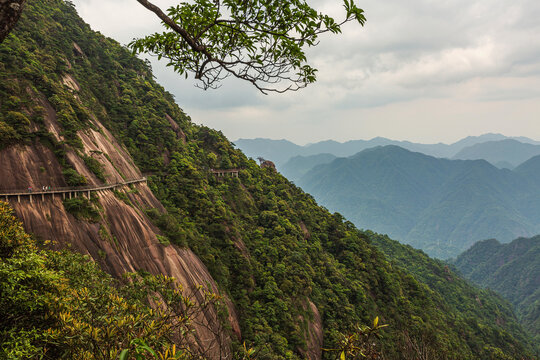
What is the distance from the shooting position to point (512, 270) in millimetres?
155375

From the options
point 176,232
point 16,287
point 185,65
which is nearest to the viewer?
point 185,65

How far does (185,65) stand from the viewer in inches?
231

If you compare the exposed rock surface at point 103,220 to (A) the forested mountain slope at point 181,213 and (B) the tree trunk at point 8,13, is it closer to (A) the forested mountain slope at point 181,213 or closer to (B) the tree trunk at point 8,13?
(A) the forested mountain slope at point 181,213

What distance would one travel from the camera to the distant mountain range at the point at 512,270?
127000mm

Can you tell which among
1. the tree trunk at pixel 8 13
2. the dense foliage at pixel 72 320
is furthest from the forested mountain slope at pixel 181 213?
the tree trunk at pixel 8 13

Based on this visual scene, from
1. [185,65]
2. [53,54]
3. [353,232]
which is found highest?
[53,54]

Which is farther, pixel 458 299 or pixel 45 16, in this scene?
pixel 458 299

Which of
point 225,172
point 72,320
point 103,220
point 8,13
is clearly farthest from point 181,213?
point 8,13

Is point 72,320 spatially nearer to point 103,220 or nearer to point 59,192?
point 103,220

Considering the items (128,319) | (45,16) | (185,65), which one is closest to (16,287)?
(128,319)

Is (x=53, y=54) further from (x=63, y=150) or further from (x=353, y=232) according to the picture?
(x=353, y=232)

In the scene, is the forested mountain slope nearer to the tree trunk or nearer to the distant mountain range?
the tree trunk

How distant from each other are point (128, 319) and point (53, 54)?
148 ft

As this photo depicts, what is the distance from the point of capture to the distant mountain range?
417 ft
